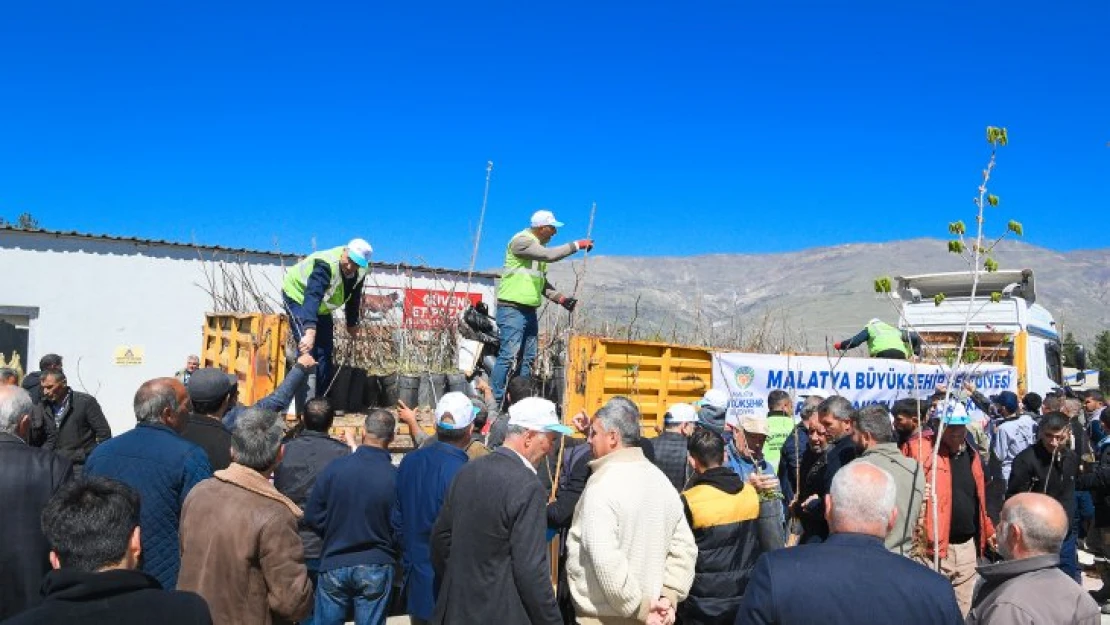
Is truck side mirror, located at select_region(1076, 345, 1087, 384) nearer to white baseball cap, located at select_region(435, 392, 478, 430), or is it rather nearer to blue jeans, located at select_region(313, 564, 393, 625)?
white baseball cap, located at select_region(435, 392, 478, 430)

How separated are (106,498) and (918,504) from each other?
12.8 ft

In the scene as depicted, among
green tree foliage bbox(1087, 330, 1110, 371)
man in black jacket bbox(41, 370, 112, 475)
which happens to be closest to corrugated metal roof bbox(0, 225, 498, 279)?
man in black jacket bbox(41, 370, 112, 475)

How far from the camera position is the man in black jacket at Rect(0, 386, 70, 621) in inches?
127

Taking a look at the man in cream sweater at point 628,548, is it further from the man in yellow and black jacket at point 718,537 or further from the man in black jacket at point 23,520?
the man in black jacket at point 23,520

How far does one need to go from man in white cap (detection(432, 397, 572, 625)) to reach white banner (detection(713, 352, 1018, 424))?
15.8 feet

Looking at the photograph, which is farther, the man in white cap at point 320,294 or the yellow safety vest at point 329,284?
the yellow safety vest at point 329,284

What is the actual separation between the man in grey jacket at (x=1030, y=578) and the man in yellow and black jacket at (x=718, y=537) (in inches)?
52.6

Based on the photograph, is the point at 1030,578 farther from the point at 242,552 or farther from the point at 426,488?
the point at 242,552

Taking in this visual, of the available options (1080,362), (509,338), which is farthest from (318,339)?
(1080,362)

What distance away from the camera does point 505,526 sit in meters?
3.49

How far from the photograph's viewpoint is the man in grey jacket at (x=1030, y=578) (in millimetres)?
2703

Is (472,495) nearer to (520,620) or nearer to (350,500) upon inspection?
(520,620)

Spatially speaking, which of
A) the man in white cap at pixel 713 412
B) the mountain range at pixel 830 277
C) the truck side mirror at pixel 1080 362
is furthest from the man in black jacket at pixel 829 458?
the mountain range at pixel 830 277

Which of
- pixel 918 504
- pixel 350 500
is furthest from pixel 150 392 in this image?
pixel 918 504
